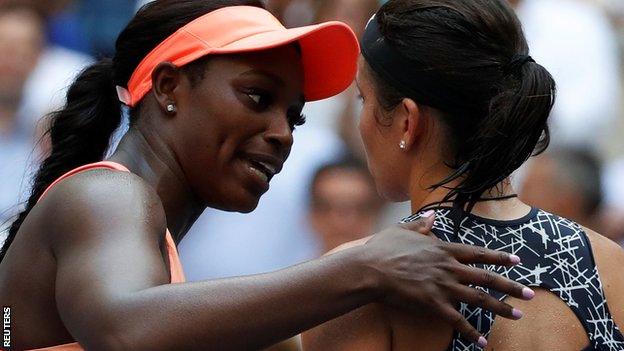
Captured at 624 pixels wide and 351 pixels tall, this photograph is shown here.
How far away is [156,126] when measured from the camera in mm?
2738

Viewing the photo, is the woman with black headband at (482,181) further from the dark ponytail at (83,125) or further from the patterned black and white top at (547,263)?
the dark ponytail at (83,125)

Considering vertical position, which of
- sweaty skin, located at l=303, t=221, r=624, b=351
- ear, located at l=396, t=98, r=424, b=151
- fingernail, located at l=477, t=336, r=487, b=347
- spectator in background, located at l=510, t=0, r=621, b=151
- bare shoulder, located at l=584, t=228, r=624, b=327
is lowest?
spectator in background, located at l=510, t=0, r=621, b=151

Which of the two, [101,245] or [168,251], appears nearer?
[101,245]

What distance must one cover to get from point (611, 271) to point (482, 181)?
0.35m

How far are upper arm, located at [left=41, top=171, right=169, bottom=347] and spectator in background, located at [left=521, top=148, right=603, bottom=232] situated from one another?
277 cm

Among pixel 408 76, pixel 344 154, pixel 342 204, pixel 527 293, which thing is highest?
pixel 408 76

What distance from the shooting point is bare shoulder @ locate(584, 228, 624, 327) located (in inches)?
93.4

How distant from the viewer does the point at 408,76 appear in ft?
7.84

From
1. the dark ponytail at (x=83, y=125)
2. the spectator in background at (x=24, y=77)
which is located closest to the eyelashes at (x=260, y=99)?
the dark ponytail at (x=83, y=125)

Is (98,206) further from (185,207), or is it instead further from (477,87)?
(477,87)

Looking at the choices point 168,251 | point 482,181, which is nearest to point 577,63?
point 482,181

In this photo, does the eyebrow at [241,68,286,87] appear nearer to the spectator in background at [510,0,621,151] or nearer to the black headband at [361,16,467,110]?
the black headband at [361,16,467,110]

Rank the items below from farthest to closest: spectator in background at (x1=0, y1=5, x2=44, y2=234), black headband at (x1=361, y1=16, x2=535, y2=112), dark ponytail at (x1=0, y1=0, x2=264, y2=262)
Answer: spectator in background at (x1=0, y1=5, x2=44, y2=234) < dark ponytail at (x1=0, y1=0, x2=264, y2=262) < black headband at (x1=361, y1=16, x2=535, y2=112)

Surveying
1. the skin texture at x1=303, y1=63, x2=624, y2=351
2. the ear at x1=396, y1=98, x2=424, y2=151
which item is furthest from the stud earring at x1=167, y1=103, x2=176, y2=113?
the ear at x1=396, y1=98, x2=424, y2=151
